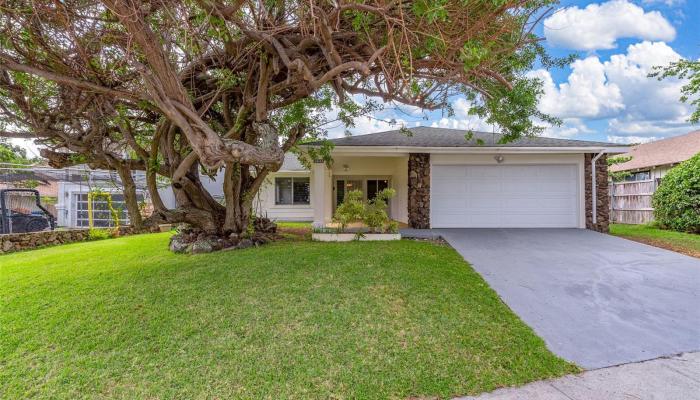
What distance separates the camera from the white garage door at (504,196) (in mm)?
11430

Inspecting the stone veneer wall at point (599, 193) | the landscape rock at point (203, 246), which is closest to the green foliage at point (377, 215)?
the landscape rock at point (203, 246)

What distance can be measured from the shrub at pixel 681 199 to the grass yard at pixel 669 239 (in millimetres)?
488

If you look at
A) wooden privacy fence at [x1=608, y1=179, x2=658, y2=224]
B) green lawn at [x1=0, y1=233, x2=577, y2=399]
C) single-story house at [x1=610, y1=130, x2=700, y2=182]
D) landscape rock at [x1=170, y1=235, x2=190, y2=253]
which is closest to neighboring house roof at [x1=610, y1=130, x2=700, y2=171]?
single-story house at [x1=610, y1=130, x2=700, y2=182]

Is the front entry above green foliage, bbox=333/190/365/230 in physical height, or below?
above

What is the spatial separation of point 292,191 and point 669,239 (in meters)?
14.8

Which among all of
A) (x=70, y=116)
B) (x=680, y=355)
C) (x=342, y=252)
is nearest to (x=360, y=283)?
(x=342, y=252)

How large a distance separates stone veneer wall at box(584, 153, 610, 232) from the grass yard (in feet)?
2.47

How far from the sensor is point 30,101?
22.3 feet

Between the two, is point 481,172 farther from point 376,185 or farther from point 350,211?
point 376,185

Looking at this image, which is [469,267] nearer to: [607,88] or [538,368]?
[538,368]

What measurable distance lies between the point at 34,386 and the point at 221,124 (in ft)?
22.1

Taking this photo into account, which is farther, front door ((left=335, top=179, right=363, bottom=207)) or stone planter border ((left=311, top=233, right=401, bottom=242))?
front door ((left=335, top=179, right=363, bottom=207))

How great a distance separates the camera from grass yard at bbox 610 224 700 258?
873cm

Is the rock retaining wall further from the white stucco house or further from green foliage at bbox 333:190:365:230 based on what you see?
green foliage at bbox 333:190:365:230
